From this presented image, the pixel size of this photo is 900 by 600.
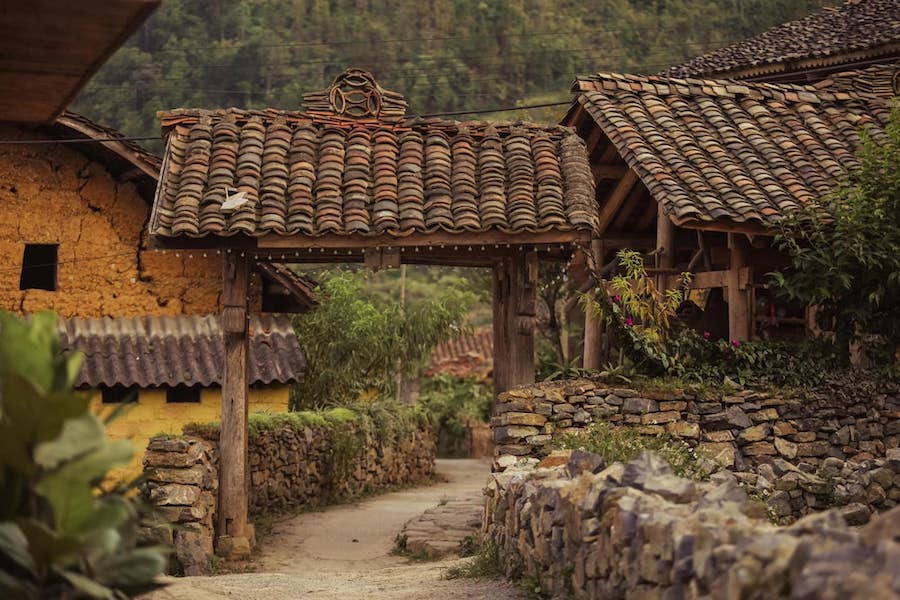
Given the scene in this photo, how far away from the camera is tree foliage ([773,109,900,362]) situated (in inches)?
520

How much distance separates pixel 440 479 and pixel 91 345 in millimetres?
10658

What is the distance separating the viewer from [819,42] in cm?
2394

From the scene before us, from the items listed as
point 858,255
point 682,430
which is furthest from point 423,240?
point 858,255

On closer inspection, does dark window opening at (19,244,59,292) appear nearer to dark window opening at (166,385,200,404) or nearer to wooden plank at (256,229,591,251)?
dark window opening at (166,385,200,404)

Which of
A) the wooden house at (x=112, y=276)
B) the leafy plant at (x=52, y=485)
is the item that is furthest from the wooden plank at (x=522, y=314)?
the leafy plant at (x=52, y=485)

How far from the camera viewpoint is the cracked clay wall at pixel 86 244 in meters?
17.6

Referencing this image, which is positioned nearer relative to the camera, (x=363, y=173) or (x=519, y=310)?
(x=519, y=310)

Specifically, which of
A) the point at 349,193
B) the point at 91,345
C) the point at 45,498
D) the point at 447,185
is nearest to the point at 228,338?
the point at 349,193

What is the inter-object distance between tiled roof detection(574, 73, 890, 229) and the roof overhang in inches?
295

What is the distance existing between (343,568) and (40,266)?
25.4 ft

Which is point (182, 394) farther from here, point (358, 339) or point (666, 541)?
point (666, 541)

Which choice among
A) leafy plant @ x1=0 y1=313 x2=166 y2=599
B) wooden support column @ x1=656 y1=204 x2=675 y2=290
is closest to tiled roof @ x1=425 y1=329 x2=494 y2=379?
wooden support column @ x1=656 y1=204 x2=675 y2=290

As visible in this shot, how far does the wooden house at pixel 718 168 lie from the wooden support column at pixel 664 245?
15mm

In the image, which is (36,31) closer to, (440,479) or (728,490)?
(728,490)
